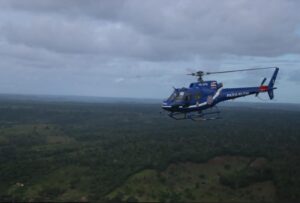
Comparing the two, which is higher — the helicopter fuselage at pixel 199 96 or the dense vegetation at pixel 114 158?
the helicopter fuselage at pixel 199 96

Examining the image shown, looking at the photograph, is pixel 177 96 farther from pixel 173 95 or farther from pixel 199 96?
pixel 199 96

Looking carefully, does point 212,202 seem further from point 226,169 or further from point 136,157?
point 136,157

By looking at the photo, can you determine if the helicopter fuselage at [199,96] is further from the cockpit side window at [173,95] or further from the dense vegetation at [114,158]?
the dense vegetation at [114,158]

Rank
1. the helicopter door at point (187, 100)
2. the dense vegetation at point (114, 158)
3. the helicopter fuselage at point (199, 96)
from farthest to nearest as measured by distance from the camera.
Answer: the dense vegetation at point (114, 158) < the helicopter door at point (187, 100) < the helicopter fuselage at point (199, 96)

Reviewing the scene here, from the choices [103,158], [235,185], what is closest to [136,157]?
[103,158]

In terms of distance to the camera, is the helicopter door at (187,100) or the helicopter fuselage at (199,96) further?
the helicopter door at (187,100)

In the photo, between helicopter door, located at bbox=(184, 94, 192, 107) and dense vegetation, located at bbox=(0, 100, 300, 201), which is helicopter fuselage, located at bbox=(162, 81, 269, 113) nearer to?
helicopter door, located at bbox=(184, 94, 192, 107)

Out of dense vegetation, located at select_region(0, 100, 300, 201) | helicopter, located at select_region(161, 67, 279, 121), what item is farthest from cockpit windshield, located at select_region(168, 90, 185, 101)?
dense vegetation, located at select_region(0, 100, 300, 201)

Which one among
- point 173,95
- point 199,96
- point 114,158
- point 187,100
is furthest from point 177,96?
point 114,158

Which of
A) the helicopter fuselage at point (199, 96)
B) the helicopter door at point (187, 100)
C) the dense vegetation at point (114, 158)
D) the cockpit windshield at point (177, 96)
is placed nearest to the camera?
the helicopter fuselage at point (199, 96)

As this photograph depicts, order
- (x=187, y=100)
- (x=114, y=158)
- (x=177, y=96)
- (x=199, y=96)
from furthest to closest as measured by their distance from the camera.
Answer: (x=114, y=158)
(x=199, y=96)
(x=187, y=100)
(x=177, y=96)

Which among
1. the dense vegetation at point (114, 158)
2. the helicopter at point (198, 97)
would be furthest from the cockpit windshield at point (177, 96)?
the dense vegetation at point (114, 158)
